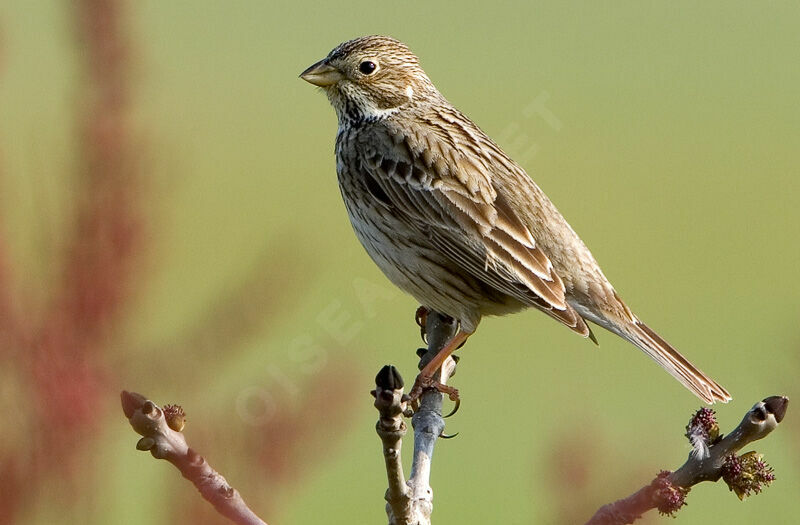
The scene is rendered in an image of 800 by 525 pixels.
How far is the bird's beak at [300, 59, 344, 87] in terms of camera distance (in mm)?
5059

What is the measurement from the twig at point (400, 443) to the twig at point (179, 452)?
1.06 feet

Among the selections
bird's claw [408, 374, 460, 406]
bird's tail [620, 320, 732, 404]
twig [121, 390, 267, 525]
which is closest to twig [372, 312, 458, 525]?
bird's claw [408, 374, 460, 406]

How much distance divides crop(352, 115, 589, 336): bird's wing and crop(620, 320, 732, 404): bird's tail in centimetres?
32

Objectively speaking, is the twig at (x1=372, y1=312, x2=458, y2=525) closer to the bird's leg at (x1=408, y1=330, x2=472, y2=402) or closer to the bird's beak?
the bird's leg at (x1=408, y1=330, x2=472, y2=402)

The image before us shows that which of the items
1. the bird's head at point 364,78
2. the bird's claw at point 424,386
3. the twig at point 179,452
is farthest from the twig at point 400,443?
the bird's head at point 364,78

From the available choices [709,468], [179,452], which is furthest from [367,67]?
[179,452]

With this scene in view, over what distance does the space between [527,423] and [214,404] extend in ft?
27.3

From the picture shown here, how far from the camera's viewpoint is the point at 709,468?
2.04m

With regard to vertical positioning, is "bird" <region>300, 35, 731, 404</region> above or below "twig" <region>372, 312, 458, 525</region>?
above

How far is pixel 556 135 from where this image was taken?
52.0 feet

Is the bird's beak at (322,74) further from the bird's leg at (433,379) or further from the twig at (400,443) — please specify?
the twig at (400,443)

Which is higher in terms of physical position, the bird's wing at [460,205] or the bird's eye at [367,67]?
the bird's eye at [367,67]

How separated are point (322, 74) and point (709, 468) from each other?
11.0 feet

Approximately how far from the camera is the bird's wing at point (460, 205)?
179 inches
